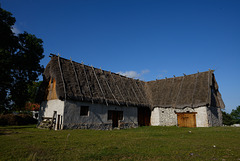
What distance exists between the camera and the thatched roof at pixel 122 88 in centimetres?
1753

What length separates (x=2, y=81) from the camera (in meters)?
17.3

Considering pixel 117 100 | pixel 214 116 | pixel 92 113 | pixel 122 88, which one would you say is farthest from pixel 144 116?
pixel 92 113

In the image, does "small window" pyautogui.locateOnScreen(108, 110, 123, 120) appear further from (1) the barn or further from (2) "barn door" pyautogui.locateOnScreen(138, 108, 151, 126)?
(2) "barn door" pyautogui.locateOnScreen(138, 108, 151, 126)

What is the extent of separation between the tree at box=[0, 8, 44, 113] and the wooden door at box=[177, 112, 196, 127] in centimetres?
1957

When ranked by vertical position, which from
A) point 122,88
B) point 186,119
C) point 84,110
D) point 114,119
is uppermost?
point 122,88

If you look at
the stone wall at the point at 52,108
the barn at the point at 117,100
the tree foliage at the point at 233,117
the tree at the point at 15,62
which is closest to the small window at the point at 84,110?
the barn at the point at 117,100

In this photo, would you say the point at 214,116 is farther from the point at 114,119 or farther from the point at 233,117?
the point at 233,117

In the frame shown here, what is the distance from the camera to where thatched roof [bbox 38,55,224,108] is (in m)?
17.5

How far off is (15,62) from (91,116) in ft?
33.7

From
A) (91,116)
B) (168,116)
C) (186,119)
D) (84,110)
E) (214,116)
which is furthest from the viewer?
(168,116)

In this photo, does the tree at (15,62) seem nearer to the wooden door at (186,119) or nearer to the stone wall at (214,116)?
the wooden door at (186,119)

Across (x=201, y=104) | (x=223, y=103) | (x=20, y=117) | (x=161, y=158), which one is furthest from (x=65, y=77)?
(x=223, y=103)

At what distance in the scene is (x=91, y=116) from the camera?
1777 cm

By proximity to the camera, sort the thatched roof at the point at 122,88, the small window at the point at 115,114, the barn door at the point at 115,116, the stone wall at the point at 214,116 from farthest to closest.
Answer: the stone wall at the point at 214,116
the barn door at the point at 115,116
the small window at the point at 115,114
the thatched roof at the point at 122,88
